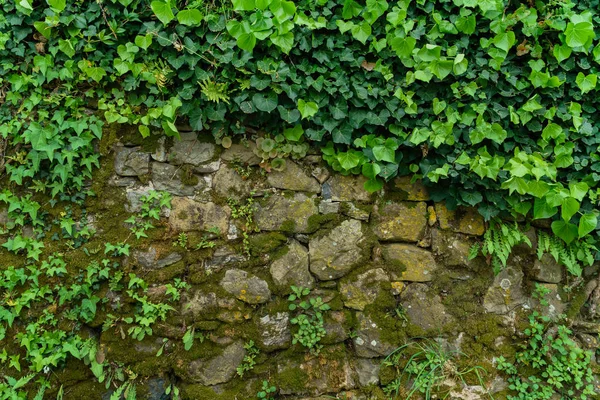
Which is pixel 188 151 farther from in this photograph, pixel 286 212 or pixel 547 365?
pixel 547 365

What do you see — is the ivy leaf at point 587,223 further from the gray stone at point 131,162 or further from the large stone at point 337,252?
the gray stone at point 131,162

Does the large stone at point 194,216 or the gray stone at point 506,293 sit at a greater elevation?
the large stone at point 194,216

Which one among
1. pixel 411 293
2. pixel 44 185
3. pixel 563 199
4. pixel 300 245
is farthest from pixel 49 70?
pixel 563 199

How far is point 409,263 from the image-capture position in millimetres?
2904

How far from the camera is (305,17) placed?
2551 millimetres

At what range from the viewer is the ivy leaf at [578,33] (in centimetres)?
258

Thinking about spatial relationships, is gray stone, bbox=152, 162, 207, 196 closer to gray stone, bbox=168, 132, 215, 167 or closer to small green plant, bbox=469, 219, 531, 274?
gray stone, bbox=168, 132, 215, 167

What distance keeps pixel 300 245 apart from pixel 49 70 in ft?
6.20

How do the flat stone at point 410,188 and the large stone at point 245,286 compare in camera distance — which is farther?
the flat stone at point 410,188

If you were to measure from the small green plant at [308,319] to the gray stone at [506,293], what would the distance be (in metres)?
1.13

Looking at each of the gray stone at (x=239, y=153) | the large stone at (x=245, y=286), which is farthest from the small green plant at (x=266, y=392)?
the gray stone at (x=239, y=153)

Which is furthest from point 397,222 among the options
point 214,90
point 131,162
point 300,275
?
point 131,162

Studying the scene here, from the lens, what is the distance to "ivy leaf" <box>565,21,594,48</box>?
8.47 feet

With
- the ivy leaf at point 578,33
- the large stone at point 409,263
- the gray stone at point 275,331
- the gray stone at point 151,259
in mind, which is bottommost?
the gray stone at point 275,331
